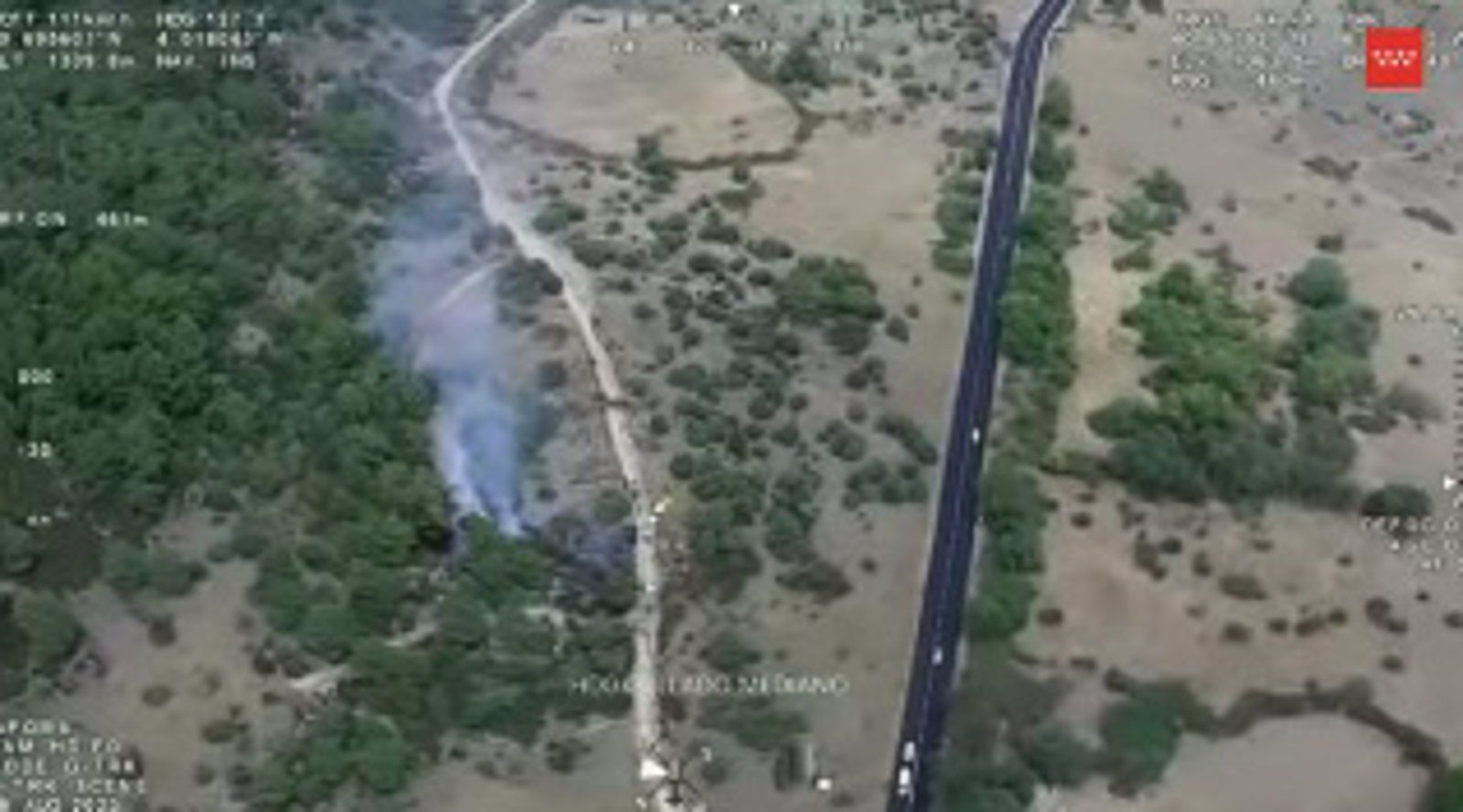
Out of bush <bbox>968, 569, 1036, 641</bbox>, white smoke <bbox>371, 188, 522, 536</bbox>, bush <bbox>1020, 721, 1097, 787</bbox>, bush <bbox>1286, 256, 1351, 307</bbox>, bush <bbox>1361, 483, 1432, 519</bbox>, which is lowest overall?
bush <bbox>1020, 721, 1097, 787</bbox>

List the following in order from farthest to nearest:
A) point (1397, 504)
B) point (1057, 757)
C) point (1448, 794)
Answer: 1. point (1397, 504)
2. point (1448, 794)
3. point (1057, 757)

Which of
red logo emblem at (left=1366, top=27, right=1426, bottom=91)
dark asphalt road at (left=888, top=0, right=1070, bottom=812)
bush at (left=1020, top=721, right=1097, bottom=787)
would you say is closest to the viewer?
dark asphalt road at (left=888, top=0, right=1070, bottom=812)

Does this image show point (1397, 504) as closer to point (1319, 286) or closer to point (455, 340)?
point (1319, 286)

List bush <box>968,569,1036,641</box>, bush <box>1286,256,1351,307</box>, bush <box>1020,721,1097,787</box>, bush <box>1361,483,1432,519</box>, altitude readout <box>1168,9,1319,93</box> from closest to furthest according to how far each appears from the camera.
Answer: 1. bush <box>1020,721,1097,787</box>
2. bush <box>968,569,1036,641</box>
3. bush <box>1361,483,1432,519</box>
4. bush <box>1286,256,1351,307</box>
5. altitude readout <box>1168,9,1319,93</box>

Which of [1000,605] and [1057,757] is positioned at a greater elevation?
[1000,605]

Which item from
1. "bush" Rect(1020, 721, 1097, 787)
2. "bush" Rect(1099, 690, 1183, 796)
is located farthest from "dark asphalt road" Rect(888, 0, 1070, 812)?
"bush" Rect(1099, 690, 1183, 796)

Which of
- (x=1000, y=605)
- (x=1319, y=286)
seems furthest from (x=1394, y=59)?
(x=1000, y=605)

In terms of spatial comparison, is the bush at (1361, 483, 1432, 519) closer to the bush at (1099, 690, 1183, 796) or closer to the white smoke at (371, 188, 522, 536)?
the bush at (1099, 690, 1183, 796)

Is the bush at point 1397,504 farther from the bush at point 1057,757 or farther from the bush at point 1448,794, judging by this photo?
the bush at point 1057,757
